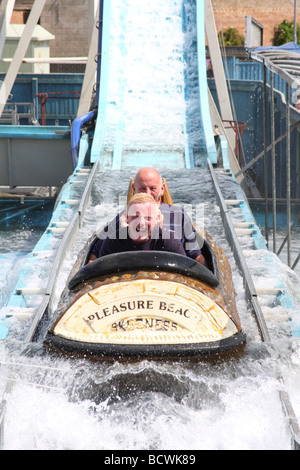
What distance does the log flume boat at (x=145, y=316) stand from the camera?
274cm

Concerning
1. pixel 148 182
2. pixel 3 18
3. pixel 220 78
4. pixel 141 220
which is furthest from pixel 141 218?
pixel 3 18

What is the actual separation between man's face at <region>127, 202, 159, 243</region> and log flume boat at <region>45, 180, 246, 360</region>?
264 millimetres

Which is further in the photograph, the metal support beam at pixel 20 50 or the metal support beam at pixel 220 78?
the metal support beam at pixel 220 78

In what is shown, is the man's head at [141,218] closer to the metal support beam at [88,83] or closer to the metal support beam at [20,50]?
the metal support beam at [88,83]

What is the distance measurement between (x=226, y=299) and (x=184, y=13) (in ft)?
25.5

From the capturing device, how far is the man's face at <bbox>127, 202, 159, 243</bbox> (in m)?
3.08

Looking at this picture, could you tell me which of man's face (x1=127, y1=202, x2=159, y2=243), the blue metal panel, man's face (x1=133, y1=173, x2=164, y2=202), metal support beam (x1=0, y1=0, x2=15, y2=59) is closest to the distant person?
man's face (x1=127, y1=202, x2=159, y2=243)

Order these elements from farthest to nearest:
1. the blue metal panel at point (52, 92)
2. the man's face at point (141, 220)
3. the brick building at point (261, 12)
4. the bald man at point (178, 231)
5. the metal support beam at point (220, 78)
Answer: the brick building at point (261, 12), the blue metal panel at point (52, 92), the metal support beam at point (220, 78), the bald man at point (178, 231), the man's face at point (141, 220)

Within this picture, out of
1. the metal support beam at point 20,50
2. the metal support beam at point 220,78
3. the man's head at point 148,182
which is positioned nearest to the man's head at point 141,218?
the man's head at point 148,182

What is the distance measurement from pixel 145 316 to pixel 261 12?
25358 mm

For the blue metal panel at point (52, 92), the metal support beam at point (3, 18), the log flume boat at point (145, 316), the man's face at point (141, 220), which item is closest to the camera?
the log flume boat at point (145, 316)

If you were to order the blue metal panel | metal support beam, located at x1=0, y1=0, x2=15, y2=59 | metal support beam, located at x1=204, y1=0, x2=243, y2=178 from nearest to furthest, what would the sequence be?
metal support beam, located at x1=204, y1=0, x2=243, y2=178
metal support beam, located at x1=0, y1=0, x2=15, y2=59
the blue metal panel

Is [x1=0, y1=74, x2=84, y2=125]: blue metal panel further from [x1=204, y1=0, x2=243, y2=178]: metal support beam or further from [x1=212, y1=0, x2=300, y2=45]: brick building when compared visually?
[x1=212, y1=0, x2=300, y2=45]: brick building

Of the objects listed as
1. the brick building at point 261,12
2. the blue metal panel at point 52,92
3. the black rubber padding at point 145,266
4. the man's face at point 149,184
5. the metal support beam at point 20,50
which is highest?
the brick building at point 261,12
